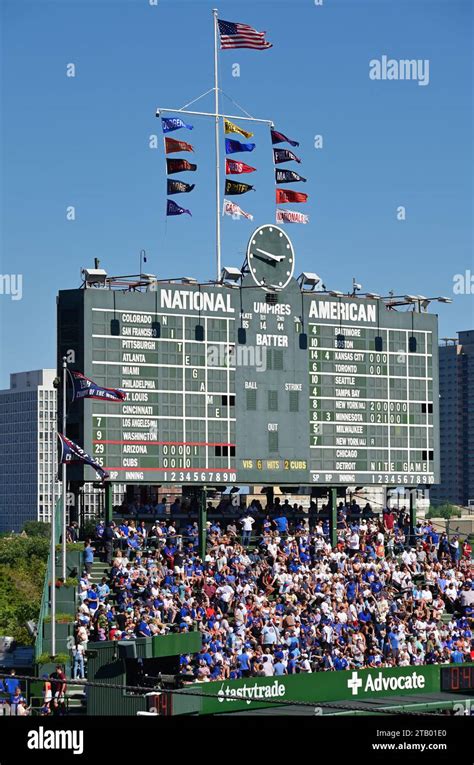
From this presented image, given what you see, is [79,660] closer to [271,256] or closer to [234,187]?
[271,256]

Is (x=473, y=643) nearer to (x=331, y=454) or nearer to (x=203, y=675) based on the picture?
(x=331, y=454)

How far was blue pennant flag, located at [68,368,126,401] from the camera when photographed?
116 feet

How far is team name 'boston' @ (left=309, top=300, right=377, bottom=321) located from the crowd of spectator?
5.75m

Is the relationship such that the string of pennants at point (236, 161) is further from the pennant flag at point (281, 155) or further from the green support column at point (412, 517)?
the green support column at point (412, 517)

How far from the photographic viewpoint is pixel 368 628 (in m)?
36.2

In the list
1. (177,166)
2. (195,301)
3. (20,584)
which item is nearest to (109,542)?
(195,301)

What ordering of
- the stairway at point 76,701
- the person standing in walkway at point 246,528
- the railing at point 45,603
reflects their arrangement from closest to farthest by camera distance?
the stairway at point 76,701, the railing at point 45,603, the person standing in walkway at point 246,528

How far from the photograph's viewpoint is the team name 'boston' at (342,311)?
3994 cm

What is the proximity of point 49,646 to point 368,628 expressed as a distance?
8451 mm

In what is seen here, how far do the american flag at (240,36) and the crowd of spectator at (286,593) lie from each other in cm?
1340

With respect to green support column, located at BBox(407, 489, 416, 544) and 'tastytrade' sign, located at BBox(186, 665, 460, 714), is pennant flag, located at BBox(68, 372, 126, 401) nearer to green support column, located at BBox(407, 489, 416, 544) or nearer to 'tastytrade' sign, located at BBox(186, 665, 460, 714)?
'tastytrade' sign, located at BBox(186, 665, 460, 714)

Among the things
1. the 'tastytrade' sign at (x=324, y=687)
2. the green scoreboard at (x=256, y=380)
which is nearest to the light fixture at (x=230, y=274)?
the green scoreboard at (x=256, y=380)

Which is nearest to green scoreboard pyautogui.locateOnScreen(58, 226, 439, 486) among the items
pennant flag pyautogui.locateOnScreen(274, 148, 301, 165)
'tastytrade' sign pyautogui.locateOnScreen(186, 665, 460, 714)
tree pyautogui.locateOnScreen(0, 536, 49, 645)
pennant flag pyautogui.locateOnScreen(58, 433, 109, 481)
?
pennant flag pyautogui.locateOnScreen(58, 433, 109, 481)

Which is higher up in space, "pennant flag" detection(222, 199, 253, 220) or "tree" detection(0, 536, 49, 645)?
"pennant flag" detection(222, 199, 253, 220)
